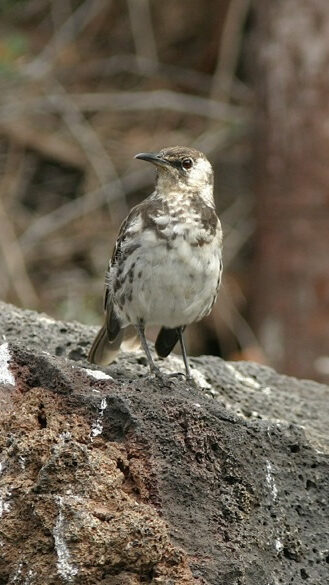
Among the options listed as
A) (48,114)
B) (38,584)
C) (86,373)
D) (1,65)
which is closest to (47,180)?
(48,114)

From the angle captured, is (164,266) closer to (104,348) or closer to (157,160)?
(104,348)

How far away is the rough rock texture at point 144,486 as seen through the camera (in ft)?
10.6

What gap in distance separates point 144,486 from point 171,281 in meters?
1.68

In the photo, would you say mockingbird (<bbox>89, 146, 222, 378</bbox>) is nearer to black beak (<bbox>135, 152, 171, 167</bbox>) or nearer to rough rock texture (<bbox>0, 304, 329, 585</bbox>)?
black beak (<bbox>135, 152, 171, 167</bbox>)

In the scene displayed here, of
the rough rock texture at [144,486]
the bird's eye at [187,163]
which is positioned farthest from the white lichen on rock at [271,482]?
the bird's eye at [187,163]

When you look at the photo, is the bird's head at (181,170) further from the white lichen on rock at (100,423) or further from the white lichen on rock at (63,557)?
the white lichen on rock at (63,557)

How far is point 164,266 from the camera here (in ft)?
16.4

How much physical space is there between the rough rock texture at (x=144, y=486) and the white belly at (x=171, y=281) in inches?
40.6

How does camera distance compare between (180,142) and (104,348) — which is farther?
(180,142)

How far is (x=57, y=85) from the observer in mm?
10000

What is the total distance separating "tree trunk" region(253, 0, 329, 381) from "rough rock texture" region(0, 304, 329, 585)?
484 cm

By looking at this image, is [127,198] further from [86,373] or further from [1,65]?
[86,373]

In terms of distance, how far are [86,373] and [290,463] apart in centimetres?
73

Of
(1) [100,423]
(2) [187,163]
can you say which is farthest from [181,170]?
(1) [100,423]
